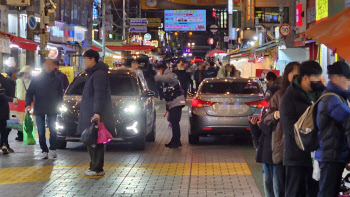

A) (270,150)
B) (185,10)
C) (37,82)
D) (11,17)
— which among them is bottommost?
(270,150)

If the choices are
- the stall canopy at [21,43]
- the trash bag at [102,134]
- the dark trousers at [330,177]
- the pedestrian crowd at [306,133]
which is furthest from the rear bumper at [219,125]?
the dark trousers at [330,177]

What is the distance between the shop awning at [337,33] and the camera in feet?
21.2

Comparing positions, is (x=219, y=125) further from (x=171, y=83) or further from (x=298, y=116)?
(x=298, y=116)

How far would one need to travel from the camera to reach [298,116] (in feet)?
20.3

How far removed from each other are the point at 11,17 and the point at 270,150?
24.2 m

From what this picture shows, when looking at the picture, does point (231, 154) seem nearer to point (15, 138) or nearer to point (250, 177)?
point (250, 177)

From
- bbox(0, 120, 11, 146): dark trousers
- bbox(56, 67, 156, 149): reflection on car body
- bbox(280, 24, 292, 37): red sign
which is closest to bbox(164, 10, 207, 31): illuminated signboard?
bbox(280, 24, 292, 37): red sign

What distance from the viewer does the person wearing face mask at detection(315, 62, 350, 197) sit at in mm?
5598

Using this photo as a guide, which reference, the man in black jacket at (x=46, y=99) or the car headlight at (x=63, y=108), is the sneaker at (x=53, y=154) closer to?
the man in black jacket at (x=46, y=99)

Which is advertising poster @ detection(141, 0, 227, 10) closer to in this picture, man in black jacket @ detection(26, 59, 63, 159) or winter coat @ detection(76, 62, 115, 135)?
man in black jacket @ detection(26, 59, 63, 159)

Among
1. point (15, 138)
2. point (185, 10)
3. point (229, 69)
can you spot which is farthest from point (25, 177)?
point (185, 10)

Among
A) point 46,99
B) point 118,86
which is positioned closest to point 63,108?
point 46,99

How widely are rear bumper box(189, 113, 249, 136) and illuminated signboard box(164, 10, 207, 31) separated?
52739 mm

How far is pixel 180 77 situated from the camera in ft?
78.3
